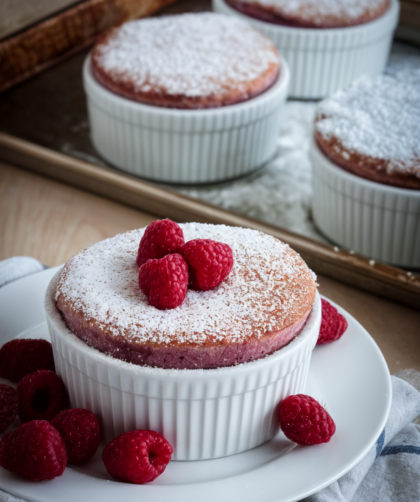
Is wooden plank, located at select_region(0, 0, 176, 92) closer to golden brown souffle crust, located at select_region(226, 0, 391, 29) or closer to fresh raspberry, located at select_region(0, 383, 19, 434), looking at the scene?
golden brown souffle crust, located at select_region(226, 0, 391, 29)

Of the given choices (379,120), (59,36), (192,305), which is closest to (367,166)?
(379,120)

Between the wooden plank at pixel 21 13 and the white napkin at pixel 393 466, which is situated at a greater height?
the wooden plank at pixel 21 13

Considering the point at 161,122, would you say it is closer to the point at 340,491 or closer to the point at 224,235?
the point at 224,235

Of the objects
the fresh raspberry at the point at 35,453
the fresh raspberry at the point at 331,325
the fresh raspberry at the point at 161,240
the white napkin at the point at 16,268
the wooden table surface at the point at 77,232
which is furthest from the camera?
the wooden table surface at the point at 77,232

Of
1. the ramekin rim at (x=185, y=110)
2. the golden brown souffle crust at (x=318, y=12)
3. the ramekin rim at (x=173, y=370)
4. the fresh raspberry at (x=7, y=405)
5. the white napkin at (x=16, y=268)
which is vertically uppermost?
the golden brown souffle crust at (x=318, y=12)

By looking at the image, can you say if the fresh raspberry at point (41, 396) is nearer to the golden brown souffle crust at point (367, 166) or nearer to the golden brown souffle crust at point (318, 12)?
the golden brown souffle crust at point (367, 166)

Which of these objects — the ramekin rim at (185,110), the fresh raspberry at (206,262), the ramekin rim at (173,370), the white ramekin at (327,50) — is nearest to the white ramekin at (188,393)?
the ramekin rim at (173,370)

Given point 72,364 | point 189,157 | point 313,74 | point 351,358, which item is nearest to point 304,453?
point 351,358

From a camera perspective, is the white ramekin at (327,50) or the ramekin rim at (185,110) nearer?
the ramekin rim at (185,110)
